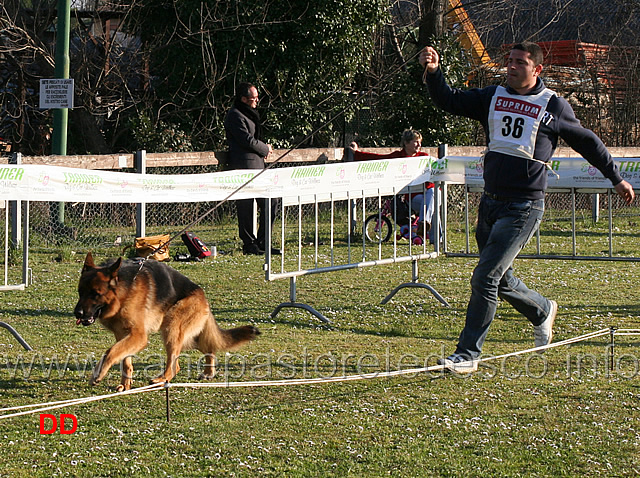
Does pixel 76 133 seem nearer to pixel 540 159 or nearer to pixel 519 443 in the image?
pixel 540 159

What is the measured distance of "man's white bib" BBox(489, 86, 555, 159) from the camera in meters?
6.12

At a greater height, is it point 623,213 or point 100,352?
point 623,213

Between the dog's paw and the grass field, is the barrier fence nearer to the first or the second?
the grass field

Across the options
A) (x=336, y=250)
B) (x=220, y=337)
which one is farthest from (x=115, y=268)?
(x=336, y=250)

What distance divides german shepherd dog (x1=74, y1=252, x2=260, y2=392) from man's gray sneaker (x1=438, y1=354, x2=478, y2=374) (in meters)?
1.43

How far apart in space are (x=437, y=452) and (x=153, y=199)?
5627 mm

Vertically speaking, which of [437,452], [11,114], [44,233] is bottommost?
[437,452]

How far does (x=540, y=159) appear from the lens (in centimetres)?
621

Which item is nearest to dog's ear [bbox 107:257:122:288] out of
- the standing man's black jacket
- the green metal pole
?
the standing man's black jacket

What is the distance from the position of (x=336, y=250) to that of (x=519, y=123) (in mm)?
7647

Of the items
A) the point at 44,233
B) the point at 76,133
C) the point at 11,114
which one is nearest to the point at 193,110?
the point at 76,133

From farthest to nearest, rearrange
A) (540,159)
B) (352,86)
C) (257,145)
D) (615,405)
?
(352,86) → (257,145) → (540,159) → (615,405)

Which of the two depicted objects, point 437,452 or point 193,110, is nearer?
point 437,452

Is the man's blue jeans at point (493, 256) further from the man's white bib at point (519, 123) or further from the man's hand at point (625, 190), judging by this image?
the man's hand at point (625, 190)
